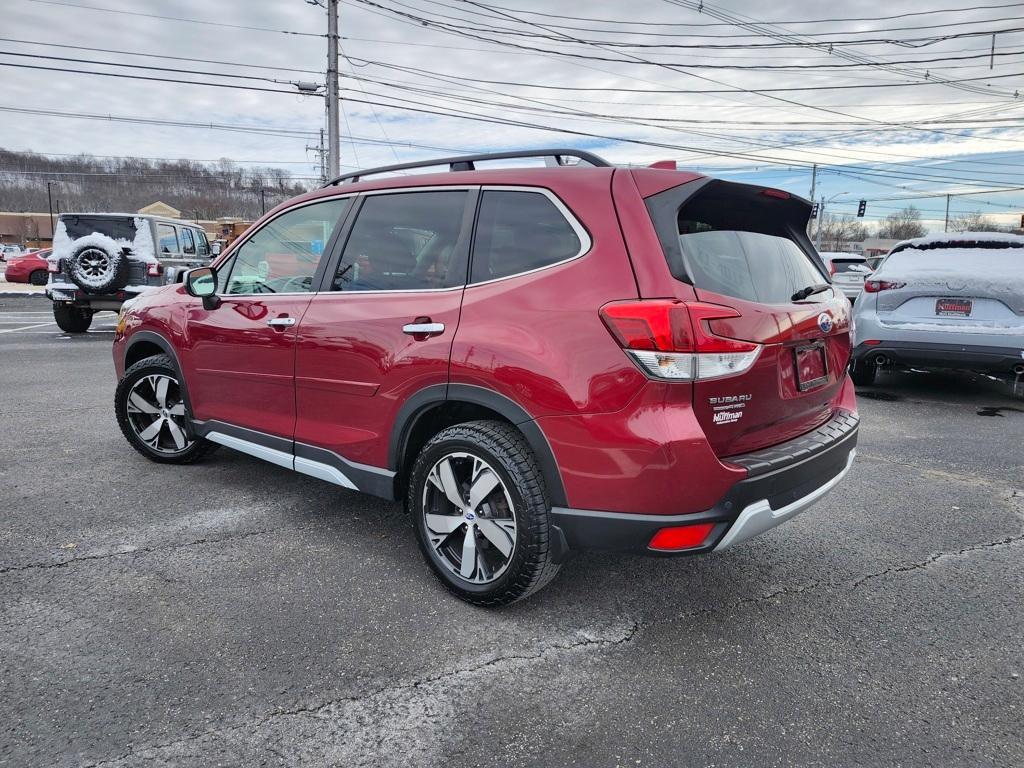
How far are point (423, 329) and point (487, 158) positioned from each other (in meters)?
0.84

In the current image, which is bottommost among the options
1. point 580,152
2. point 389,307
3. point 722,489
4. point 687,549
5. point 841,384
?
point 687,549

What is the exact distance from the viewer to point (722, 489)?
236 centimetres

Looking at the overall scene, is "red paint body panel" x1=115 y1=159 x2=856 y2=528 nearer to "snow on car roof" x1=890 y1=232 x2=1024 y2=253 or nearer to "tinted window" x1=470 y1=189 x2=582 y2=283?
"tinted window" x1=470 y1=189 x2=582 y2=283

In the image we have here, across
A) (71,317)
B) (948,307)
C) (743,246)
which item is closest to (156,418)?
(743,246)

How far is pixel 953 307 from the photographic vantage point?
6.61 metres

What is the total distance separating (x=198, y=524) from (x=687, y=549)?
2.64 m

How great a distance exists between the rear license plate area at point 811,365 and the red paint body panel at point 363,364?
54.8 inches

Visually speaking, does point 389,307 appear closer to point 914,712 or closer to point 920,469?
point 914,712

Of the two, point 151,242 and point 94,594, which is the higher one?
point 151,242

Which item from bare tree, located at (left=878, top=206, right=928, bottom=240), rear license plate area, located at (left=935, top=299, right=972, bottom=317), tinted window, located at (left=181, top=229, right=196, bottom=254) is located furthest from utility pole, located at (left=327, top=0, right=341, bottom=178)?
bare tree, located at (left=878, top=206, right=928, bottom=240)

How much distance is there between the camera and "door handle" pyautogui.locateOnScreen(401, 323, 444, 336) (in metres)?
2.83

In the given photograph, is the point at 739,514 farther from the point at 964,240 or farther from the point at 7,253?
the point at 7,253

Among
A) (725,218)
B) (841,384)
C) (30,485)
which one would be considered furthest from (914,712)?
(30,485)

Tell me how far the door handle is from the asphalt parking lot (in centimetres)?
112
